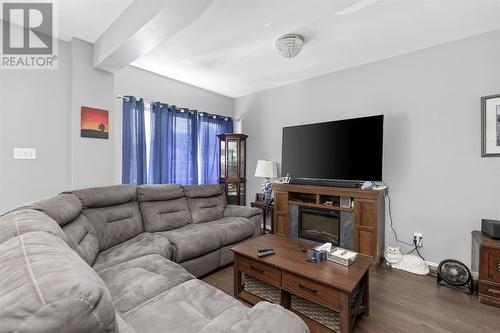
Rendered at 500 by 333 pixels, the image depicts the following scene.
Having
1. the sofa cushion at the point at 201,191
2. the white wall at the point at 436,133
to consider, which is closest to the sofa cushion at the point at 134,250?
the sofa cushion at the point at 201,191

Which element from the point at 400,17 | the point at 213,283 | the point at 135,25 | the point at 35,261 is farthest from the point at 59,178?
the point at 400,17

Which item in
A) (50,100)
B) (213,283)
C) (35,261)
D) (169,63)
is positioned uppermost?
(169,63)

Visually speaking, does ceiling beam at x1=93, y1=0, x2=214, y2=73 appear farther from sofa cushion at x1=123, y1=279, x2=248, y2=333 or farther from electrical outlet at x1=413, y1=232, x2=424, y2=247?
electrical outlet at x1=413, y1=232, x2=424, y2=247

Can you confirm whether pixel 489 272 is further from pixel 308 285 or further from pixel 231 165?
pixel 231 165

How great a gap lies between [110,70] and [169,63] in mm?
734

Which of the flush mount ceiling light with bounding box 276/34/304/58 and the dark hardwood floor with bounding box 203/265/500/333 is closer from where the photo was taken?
the dark hardwood floor with bounding box 203/265/500/333

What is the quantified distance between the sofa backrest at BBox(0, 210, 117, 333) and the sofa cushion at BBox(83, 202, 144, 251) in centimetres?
158

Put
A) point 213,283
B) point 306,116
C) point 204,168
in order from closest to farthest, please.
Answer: point 213,283, point 306,116, point 204,168

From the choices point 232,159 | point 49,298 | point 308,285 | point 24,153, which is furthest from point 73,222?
point 232,159

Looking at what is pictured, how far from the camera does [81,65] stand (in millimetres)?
2582

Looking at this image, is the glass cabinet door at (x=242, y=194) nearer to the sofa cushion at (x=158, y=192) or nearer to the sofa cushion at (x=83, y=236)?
the sofa cushion at (x=158, y=192)

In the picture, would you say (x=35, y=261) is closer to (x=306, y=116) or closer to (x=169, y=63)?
(x=169, y=63)

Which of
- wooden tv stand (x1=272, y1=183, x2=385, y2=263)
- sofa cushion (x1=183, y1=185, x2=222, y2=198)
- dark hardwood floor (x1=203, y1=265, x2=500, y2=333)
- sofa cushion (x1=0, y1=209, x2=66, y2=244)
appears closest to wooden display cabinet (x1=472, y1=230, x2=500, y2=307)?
dark hardwood floor (x1=203, y1=265, x2=500, y2=333)

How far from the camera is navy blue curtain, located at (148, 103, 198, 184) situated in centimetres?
343
